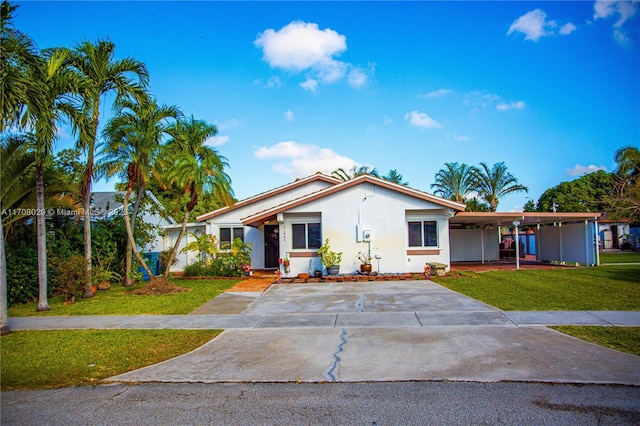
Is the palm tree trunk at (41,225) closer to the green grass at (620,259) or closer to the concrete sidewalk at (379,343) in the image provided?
the concrete sidewalk at (379,343)

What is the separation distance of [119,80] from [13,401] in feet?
36.6

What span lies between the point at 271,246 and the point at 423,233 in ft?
26.5

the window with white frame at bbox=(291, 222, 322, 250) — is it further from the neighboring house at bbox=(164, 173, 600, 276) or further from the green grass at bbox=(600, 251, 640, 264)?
the green grass at bbox=(600, 251, 640, 264)

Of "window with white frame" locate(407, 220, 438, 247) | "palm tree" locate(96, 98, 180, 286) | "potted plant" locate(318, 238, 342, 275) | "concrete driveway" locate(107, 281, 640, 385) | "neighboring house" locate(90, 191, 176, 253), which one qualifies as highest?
"palm tree" locate(96, 98, 180, 286)

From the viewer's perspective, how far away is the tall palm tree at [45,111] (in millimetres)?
9102

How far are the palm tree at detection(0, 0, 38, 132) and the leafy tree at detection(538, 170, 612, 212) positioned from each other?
1741 inches

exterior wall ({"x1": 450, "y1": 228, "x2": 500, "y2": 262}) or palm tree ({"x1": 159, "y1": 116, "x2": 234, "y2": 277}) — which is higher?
palm tree ({"x1": 159, "y1": 116, "x2": 234, "y2": 277})

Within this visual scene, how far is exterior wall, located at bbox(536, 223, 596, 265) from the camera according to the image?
68.3 feet

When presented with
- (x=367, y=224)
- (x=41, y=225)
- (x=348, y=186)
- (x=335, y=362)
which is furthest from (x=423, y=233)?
(x=41, y=225)

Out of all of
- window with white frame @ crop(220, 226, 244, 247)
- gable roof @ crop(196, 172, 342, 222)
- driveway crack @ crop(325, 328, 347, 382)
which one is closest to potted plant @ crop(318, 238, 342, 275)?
gable roof @ crop(196, 172, 342, 222)

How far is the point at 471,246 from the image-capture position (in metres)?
25.9

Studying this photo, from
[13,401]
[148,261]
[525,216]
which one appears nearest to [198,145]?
[148,261]

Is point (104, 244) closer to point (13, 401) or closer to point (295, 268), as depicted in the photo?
point (295, 268)

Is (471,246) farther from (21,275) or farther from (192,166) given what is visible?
(21,275)
